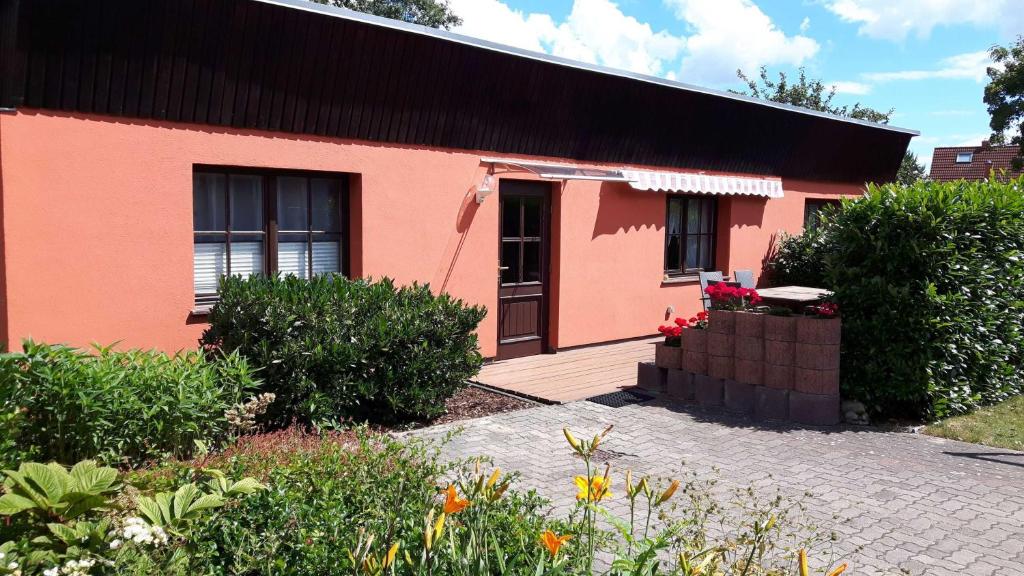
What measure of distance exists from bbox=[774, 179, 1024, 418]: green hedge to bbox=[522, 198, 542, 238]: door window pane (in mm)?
3777

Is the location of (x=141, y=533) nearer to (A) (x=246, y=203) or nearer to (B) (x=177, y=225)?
(B) (x=177, y=225)

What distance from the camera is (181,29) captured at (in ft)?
22.0

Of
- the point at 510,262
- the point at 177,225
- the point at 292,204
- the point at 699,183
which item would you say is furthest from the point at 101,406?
the point at 699,183

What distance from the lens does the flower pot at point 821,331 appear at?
286 inches

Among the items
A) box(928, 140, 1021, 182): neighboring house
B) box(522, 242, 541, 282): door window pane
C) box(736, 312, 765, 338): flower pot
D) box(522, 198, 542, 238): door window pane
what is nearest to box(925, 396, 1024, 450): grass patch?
box(736, 312, 765, 338): flower pot

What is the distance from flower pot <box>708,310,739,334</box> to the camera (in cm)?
786

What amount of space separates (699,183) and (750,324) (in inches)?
177

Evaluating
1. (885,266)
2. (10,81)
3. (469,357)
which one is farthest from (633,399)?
(10,81)

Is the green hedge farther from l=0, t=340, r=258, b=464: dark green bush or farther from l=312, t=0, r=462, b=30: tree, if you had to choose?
l=312, t=0, r=462, b=30: tree

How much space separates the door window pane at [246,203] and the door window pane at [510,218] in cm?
317

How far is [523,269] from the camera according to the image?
33.7 ft

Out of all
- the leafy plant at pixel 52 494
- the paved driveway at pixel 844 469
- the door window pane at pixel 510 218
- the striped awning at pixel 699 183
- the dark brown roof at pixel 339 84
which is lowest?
the paved driveway at pixel 844 469

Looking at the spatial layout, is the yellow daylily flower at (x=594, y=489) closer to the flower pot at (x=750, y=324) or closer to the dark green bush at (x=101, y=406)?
the dark green bush at (x=101, y=406)

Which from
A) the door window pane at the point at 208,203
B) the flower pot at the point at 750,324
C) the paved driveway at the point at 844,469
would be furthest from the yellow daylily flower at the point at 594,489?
the door window pane at the point at 208,203
